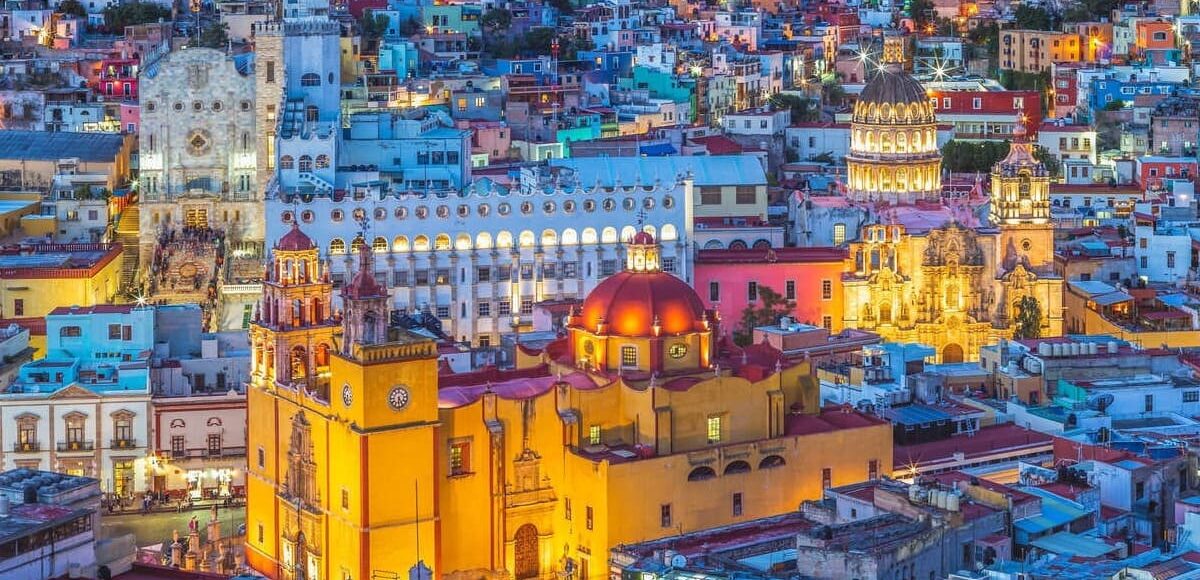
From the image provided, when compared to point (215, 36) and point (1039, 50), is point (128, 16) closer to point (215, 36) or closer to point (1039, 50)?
point (215, 36)

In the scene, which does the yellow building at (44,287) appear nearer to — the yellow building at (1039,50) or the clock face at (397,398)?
the clock face at (397,398)

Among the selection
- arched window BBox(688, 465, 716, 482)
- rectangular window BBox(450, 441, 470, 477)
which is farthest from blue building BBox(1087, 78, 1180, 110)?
rectangular window BBox(450, 441, 470, 477)

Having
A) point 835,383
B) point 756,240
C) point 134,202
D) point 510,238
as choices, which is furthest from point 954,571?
point 134,202

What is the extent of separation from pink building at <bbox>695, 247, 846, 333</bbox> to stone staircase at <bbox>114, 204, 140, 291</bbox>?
2206 centimetres

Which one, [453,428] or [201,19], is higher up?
[201,19]

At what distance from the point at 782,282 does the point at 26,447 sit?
33662 millimetres

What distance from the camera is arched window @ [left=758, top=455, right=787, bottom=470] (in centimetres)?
7997

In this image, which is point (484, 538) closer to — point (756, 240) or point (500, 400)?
point (500, 400)

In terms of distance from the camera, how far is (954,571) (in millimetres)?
68875

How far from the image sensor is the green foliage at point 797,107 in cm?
16488

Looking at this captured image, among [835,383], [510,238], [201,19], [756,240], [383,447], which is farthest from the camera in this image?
[201,19]

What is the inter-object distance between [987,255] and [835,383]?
18.4m

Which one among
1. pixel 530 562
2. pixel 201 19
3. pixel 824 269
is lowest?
pixel 530 562

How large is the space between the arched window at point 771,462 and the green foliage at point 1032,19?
374 feet
